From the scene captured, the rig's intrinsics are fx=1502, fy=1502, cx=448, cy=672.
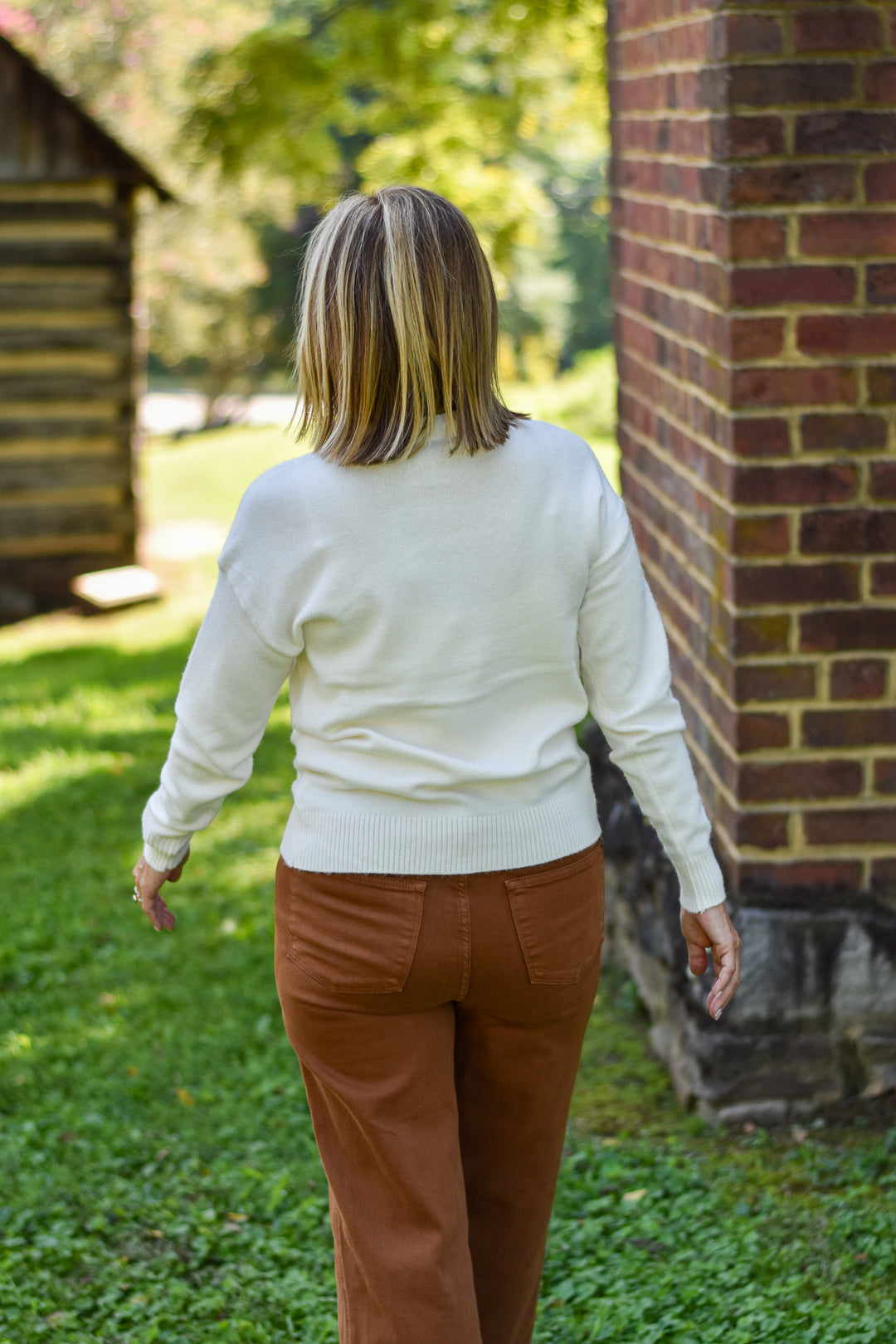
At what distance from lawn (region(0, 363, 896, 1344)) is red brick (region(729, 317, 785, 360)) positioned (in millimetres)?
1745

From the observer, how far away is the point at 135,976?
4.71m

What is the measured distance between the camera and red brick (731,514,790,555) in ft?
10.6

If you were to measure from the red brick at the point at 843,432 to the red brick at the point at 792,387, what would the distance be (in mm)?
36

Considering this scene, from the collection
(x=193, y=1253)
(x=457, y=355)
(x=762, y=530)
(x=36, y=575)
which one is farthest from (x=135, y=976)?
(x=36, y=575)

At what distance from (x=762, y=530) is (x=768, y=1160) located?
4.60 feet

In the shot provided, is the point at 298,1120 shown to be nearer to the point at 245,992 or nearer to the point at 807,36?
the point at 245,992

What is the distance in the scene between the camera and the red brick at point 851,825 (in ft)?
11.0

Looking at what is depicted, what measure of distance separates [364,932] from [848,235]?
1.91 m

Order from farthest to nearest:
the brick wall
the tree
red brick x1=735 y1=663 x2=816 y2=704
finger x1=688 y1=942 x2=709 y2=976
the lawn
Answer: the tree, red brick x1=735 y1=663 x2=816 y2=704, the brick wall, the lawn, finger x1=688 y1=942 x2=709 y2=976

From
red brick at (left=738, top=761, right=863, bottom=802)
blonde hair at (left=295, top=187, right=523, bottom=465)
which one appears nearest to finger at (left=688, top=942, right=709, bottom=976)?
blonde hair at (left=295, top=187, right=523, bottom=465)

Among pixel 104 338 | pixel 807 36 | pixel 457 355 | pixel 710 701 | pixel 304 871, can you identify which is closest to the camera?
pixel 457 355

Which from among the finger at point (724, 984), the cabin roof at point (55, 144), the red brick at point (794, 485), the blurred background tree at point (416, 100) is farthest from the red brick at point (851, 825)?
the cabin roof at point (55, 144)

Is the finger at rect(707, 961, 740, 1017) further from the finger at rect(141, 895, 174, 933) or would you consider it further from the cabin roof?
the cabin roof

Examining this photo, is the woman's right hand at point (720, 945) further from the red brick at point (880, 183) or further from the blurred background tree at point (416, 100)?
the red brick at point (880, 183)
